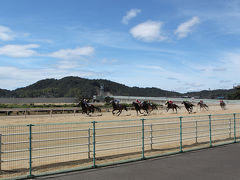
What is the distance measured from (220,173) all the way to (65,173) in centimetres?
434

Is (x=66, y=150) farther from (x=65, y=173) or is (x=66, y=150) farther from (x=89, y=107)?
(x=89, y=107)

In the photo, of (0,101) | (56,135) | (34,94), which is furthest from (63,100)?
(34,94)

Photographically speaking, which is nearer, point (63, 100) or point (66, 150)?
point (66, 150)

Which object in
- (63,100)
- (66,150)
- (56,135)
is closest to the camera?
(66,150)

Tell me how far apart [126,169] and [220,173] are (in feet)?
8.68

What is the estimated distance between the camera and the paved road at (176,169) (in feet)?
23.0

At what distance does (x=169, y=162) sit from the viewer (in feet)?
28.6

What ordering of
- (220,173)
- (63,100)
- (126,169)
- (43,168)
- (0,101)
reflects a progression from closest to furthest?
(220,173), (126,169), (43,168), (0,101), (63,100)

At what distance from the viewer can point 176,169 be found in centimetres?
780

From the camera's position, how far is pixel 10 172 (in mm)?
7957

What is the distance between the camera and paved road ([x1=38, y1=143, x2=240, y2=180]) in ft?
23.0

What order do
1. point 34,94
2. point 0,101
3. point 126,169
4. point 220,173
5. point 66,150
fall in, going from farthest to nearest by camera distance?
point 34,94 < point 0,101 < point 66,150 < point 126,169 < point 220,173

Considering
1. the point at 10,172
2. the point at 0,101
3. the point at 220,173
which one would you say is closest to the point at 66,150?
the point at 10,172

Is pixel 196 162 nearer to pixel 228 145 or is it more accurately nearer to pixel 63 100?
pixel 228 145
